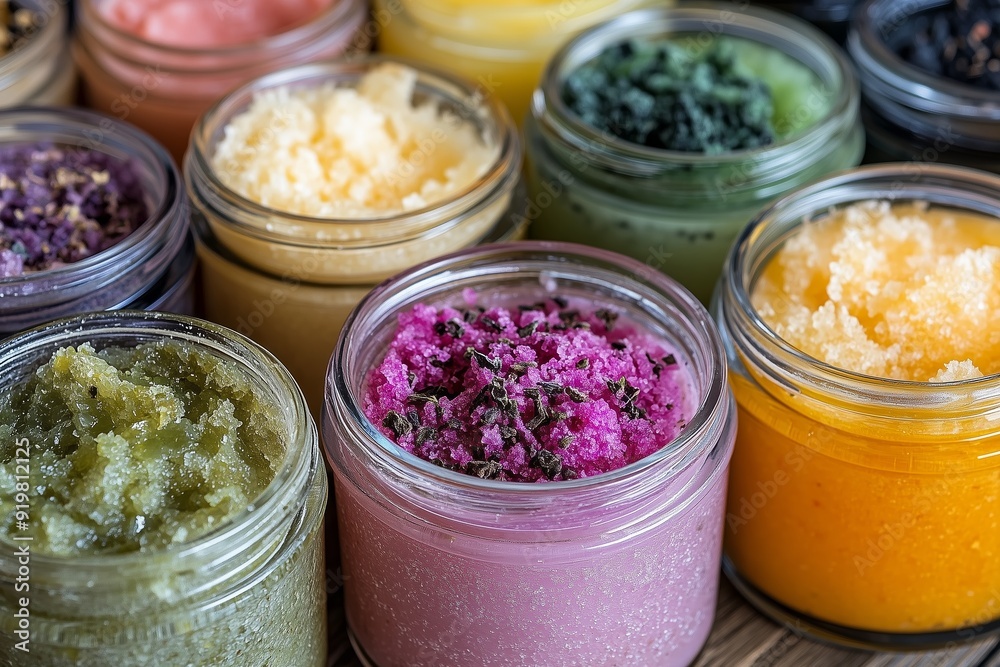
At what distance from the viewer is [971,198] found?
66.1 inches

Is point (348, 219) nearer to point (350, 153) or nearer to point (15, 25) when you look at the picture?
point (350, 153)

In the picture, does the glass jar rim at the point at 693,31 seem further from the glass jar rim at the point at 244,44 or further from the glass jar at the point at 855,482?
the glass jar rim at the point at 244,44

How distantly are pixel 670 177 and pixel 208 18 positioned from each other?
101 centimetres

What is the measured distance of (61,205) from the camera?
167 cm

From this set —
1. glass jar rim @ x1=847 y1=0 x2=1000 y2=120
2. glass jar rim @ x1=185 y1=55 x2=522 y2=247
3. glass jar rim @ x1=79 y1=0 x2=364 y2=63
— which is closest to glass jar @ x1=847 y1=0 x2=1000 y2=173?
glass jar rim @ x1=847 y1=0 x2=1000 y2=120

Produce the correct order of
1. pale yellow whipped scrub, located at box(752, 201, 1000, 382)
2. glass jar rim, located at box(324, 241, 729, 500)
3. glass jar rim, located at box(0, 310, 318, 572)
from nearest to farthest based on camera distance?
glass jar rim, located at box(0, 310, 318, 572)
glass jar rim, located at box(324, 241, 729, 500)
pale yellow whipped scrub, located at box(752, 201, 1000, 382)

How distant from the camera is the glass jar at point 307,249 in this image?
1.56m

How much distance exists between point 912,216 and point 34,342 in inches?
50.8

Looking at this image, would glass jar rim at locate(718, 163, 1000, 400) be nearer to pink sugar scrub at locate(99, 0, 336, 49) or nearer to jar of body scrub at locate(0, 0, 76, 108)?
pink sugar scrub at locate(99, 0, 336, 49)

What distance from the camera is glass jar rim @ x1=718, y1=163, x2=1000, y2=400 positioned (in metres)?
1.33

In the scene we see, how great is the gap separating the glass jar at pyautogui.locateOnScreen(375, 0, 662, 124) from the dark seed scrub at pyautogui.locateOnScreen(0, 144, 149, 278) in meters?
0.61

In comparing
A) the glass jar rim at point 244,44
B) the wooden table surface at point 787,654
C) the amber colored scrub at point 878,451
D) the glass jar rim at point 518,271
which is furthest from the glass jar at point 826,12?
the wooden table surface at point 787,654

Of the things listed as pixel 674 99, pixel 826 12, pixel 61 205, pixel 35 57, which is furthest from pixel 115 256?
pixel 826 12

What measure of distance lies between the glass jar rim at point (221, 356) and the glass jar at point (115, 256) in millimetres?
149
